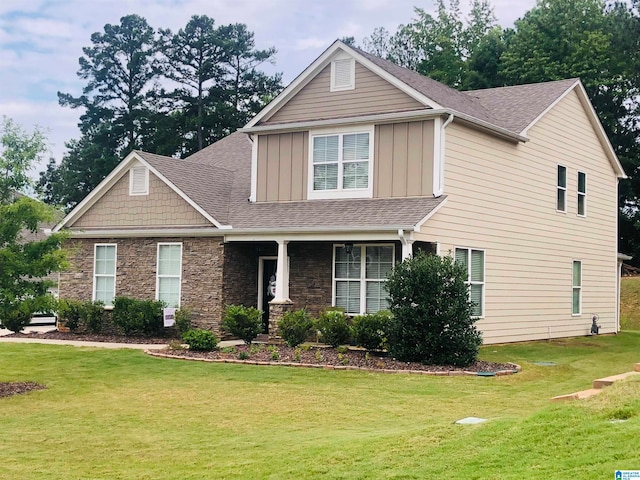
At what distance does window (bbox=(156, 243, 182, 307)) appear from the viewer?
70.5 ft

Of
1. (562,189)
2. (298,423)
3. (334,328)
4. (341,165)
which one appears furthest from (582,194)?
(298,423)

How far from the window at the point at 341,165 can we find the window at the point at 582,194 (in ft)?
26.9

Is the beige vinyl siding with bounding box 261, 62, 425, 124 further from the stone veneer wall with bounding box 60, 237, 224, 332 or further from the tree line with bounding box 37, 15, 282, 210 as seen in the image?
the tree line with bounding box 37, 15, 282, 210

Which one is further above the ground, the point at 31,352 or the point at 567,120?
the point at 567,120

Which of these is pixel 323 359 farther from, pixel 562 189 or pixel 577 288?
pixel 577 288

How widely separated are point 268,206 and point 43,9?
7.05 m

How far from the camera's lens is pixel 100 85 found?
2032 inches

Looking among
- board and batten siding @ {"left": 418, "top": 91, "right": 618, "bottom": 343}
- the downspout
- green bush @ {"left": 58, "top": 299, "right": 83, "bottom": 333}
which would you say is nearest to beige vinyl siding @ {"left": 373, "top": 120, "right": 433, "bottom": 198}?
the downspout

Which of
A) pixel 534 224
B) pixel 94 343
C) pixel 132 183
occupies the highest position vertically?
pixel 132 183

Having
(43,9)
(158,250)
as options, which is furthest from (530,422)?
(158,250)

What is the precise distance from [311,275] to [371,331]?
346 cm

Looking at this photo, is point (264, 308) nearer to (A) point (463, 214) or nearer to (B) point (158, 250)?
(B) point (158, 250)

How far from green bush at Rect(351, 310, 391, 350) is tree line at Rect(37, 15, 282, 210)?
3380 cm

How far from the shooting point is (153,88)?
51.2 metres
